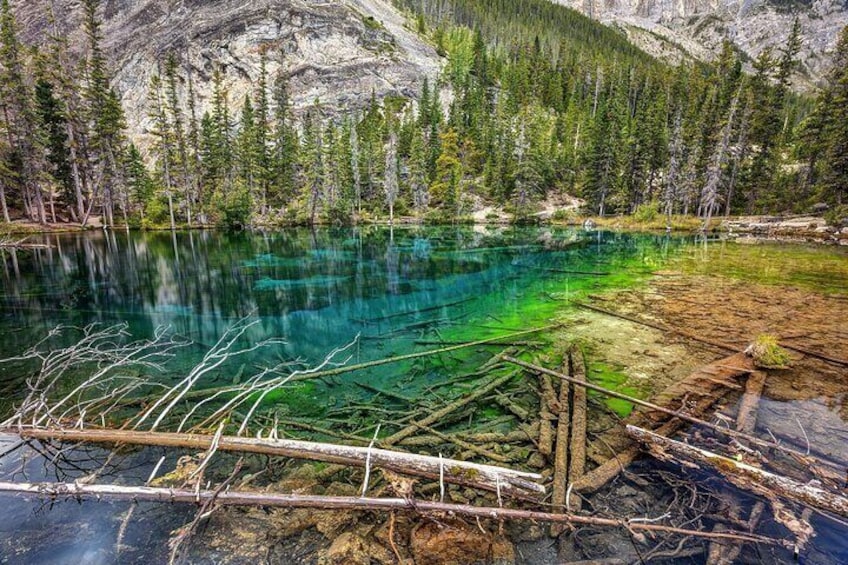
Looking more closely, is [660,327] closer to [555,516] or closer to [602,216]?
[555,516]

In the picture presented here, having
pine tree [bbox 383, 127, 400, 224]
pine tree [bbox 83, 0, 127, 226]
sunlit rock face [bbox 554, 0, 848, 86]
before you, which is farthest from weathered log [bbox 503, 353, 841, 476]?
sunlit rock face [bbox 554, 0, 848, 86]

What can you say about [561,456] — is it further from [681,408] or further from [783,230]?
[783,230]

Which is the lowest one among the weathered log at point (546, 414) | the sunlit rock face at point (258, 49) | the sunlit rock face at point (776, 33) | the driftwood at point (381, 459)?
the weathered log at point (546, 414)

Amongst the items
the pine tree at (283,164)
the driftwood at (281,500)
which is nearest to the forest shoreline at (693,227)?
the pine tree at (283,164)

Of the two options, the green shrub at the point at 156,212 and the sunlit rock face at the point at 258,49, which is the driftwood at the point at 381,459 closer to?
the green shrub at the point at 156,212

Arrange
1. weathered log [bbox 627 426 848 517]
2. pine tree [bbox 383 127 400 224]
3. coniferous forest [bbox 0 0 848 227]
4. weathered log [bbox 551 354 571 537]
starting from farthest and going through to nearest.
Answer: pine tree [bbox 383 127 400 224] → coniferous forest [bbox 0 0 848 227] → weathered log [bbox 551 354 571 537] → weathered log [bbox 627 426 848 517]

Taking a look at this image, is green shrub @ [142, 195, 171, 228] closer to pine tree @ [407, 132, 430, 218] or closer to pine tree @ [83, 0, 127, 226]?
pine tree @ [83, 0, 127, 226]
